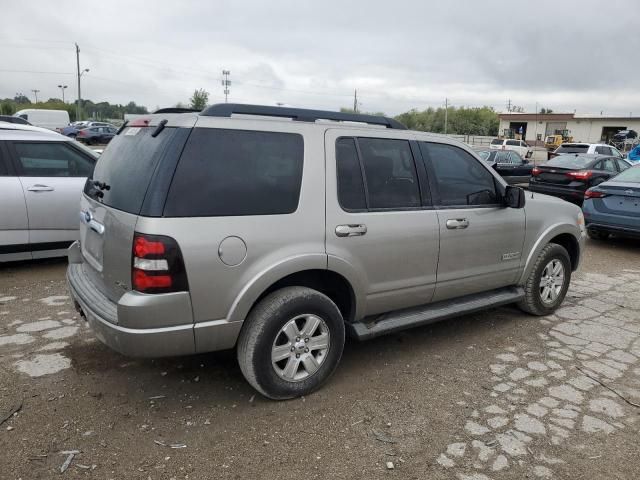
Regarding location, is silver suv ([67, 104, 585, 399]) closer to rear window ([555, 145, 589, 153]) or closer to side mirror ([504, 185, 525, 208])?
side mirror ([504, 185, 525, 208])

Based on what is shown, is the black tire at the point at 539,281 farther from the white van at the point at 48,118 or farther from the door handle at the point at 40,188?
the white van at the point at 48,118

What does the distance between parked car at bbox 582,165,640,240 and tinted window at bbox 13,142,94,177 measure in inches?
301

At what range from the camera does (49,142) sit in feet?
20.0

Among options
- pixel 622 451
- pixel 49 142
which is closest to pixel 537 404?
pixel 622 451

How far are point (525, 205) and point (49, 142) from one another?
17.6ft

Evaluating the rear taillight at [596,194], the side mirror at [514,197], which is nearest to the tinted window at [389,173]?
the side mirror at [514,197]

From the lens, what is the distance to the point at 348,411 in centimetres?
325

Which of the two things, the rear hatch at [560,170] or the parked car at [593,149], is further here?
the parked car at [593,149]

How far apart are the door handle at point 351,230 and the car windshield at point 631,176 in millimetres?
6794

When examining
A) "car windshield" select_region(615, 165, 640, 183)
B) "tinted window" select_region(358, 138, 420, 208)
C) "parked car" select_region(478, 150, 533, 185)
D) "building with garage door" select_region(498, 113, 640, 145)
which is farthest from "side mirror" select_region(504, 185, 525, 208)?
"building with garage door" select_region(498, 113, 640, 145)

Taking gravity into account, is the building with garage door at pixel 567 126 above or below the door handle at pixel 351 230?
above

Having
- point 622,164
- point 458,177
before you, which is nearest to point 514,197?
point 458,177

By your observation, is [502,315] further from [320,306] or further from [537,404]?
[320,306]

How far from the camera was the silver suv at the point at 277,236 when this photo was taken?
283cm
